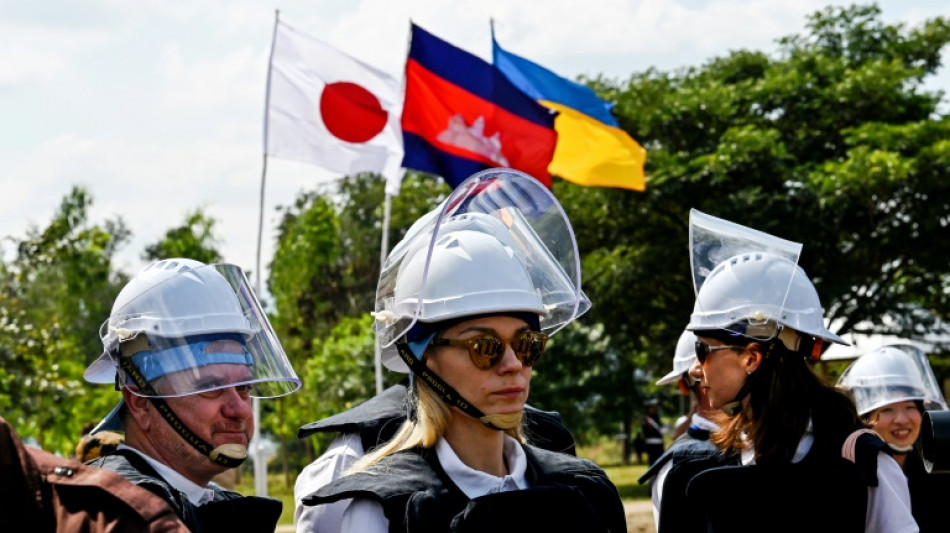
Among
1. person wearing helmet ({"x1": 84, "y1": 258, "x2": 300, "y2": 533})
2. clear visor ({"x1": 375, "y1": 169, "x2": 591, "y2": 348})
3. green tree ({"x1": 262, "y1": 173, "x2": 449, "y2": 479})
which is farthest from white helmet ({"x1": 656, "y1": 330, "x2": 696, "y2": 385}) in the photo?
green tree ({"x1": 262, "y1": 173, "x2": 449, "y2": 479})

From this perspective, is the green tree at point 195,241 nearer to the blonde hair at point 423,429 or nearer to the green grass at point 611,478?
the green grass at point 611,478

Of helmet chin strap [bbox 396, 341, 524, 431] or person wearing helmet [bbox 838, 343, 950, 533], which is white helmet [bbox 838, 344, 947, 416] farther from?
helmet chin strap [bbox 396, 341, 524, 431]

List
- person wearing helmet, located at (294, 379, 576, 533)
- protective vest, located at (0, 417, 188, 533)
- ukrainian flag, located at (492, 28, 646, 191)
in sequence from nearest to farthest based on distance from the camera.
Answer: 1. protective vest, located at (0, 417, 188, 533)
2. person wearing helmet, located at (294, 379, 576, 533)
3. ukrainian flag, located at (492, 28, 646, 191)

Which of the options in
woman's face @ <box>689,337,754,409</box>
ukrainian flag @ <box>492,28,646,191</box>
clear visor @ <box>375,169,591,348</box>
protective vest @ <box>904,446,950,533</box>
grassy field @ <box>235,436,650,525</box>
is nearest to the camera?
clear visor @ <box>375,169,591,348</box>

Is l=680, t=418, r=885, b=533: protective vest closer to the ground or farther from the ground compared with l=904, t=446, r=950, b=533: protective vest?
farther from the ground

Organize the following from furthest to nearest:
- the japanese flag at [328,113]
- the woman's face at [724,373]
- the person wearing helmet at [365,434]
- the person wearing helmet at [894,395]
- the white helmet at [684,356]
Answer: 1. the japanese flag at [328,113]
2. the white helmet at [684,356]
3. the person wearing helmet at [894,395]
4. the woman's face at [724,373]
5. the person wearing helmet at [365,434]

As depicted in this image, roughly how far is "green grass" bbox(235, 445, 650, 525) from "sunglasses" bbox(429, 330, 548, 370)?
36.9 feet

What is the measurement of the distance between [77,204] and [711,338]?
26106 mm

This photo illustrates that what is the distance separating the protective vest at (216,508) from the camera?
3.60 m

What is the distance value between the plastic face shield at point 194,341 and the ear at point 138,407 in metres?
0.04

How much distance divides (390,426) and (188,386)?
3.43 feet

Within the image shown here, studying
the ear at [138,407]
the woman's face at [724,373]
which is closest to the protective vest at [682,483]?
the woman's face at [724,373]

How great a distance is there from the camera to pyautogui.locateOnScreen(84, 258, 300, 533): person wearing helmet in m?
3.77

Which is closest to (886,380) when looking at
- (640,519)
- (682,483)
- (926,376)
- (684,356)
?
(926,376)
